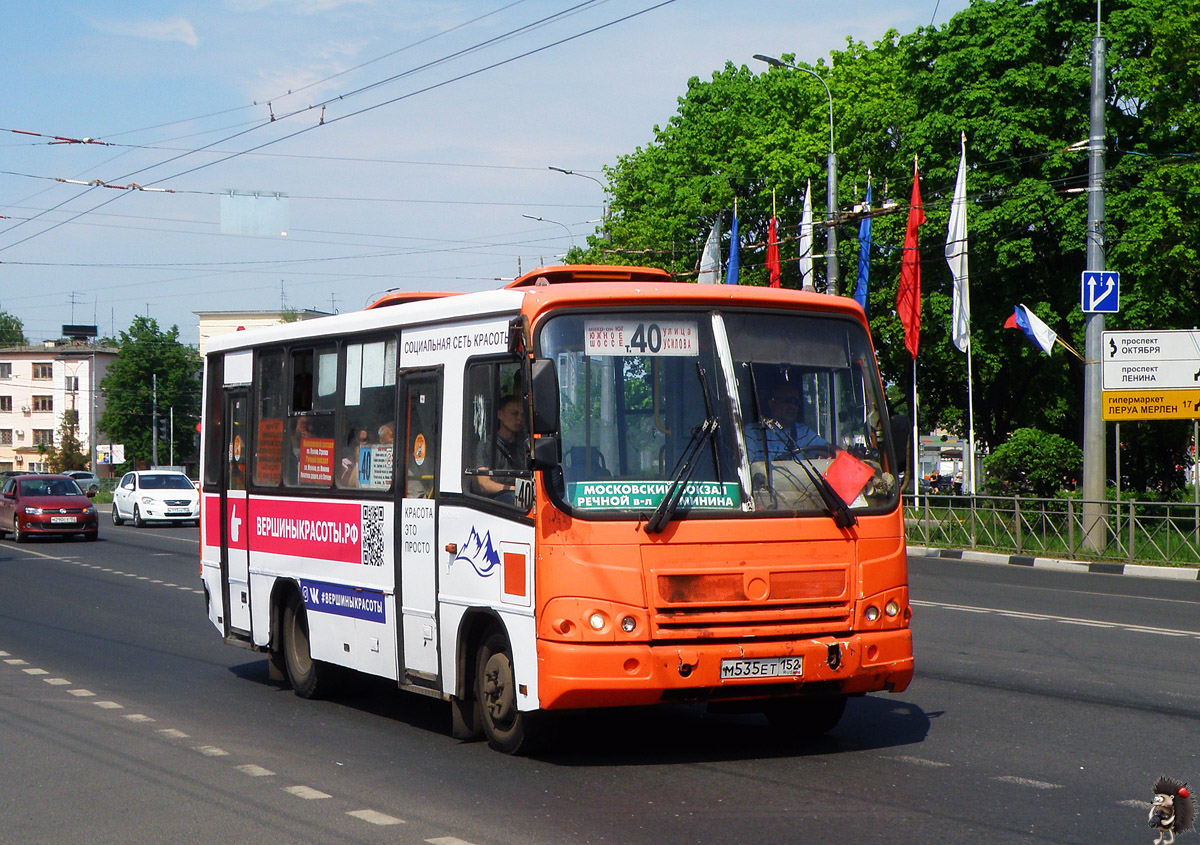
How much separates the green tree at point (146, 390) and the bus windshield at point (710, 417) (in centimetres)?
10222

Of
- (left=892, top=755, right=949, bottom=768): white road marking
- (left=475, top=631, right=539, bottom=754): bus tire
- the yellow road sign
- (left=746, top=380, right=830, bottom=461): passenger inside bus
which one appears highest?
the yellow road sign

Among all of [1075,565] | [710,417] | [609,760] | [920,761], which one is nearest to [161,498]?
[1075,565]

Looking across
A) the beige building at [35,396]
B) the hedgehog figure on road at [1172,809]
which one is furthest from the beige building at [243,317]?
the hedgehog figure on road at [1172,809]

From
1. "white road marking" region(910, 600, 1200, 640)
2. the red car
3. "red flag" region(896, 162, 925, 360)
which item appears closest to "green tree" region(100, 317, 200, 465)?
the red car

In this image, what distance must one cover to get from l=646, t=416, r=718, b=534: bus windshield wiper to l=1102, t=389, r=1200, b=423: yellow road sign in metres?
18.7

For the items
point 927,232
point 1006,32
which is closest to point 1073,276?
point 927,232

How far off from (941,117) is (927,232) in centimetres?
300

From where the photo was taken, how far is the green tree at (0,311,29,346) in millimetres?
155125

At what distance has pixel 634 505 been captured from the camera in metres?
8.04

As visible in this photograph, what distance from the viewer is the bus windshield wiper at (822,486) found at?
836 cm

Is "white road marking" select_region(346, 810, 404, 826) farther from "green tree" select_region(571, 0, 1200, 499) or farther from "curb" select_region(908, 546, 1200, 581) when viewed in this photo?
"green tree" select_region(571, 0, 1200, 499)

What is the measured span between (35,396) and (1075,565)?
116m

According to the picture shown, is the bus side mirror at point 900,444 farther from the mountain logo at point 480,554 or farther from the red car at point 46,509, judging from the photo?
the red car at point 46,509

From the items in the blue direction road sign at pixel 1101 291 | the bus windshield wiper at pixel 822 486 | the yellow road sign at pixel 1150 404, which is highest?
the blue direction road sign at pixel 1101 291
